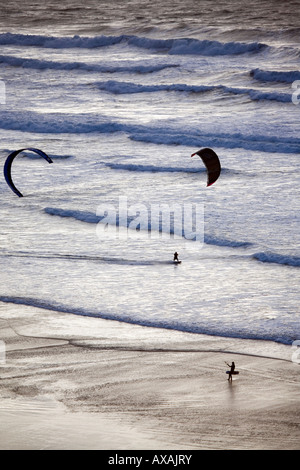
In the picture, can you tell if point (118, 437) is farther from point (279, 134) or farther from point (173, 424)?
point (279, 134)

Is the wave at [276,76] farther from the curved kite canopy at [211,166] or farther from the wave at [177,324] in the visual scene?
the wave at [177,324]

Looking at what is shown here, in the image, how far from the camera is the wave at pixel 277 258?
12.1m

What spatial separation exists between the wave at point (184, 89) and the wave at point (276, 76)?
1.66 m

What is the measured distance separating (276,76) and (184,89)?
11.1 ft

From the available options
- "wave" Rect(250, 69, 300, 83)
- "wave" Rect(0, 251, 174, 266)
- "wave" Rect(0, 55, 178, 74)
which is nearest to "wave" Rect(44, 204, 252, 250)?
"wave" Rect(0, 251, 174, 266)

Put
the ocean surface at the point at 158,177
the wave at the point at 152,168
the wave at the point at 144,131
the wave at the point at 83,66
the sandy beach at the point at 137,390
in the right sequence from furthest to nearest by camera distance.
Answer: the wave at the point at 83,66
the wave at the point at 144,131
the wave at the point at 152,168
the ocean surface at the point at 158,177
the sandy beach at the point at 137,390

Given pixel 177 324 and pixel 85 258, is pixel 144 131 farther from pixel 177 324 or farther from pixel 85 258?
pixel 177 324

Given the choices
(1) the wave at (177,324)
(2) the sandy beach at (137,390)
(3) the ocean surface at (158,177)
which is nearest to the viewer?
(2) the sandy beach at (137,390)

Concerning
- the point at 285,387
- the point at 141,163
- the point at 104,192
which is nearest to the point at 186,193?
the point at 104,192

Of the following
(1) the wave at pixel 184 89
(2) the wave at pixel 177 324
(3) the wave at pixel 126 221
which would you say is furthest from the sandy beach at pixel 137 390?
(1) the wave at pixel 184 89

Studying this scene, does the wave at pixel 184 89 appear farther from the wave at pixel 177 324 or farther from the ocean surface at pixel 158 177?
the wave at pixel 177 324

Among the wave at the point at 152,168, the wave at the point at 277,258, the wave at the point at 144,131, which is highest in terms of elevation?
the wave at the point at 144,131

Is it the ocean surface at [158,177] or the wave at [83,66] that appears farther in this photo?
the wave at [83,66]

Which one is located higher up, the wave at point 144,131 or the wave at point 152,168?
the wave at point 144,131
